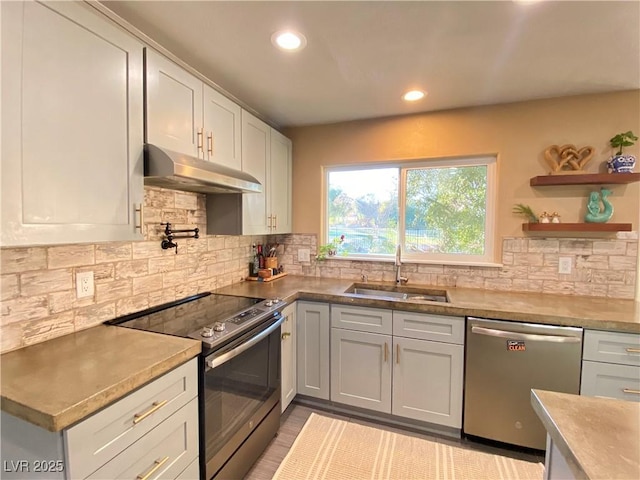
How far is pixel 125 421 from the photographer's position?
3.35 feet

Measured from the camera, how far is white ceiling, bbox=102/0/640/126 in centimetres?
135

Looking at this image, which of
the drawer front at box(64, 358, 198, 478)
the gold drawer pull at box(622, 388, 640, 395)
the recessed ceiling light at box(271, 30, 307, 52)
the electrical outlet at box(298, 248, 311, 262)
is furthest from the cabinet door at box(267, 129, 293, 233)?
the gold drawer pull at box(622, 388, 640, 395)

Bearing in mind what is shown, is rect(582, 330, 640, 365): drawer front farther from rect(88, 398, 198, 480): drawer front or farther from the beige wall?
rect(88, 398, 198, 480): drawer front

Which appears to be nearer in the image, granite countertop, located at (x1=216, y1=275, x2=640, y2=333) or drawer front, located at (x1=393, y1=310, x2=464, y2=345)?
granite countertop, located at (x1=216, y1=275, x2=640, y2=333)

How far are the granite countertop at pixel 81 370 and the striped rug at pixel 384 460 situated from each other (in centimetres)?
114

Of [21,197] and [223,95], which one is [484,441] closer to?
[21,197]

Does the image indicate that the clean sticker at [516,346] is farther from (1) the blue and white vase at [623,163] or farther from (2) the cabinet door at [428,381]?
(1) the blue and white vase at [623,163]

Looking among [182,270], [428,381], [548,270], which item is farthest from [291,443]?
[548,270]

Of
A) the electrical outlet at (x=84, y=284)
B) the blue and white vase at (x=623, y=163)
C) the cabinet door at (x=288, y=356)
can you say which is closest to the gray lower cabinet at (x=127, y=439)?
the electrical outlet at (x=84, y=284)

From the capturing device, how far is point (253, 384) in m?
1.77

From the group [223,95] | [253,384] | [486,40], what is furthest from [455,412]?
[223,95]

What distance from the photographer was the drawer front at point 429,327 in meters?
1.99

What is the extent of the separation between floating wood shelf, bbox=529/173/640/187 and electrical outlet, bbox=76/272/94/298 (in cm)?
298

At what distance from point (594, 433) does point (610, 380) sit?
138 cm
